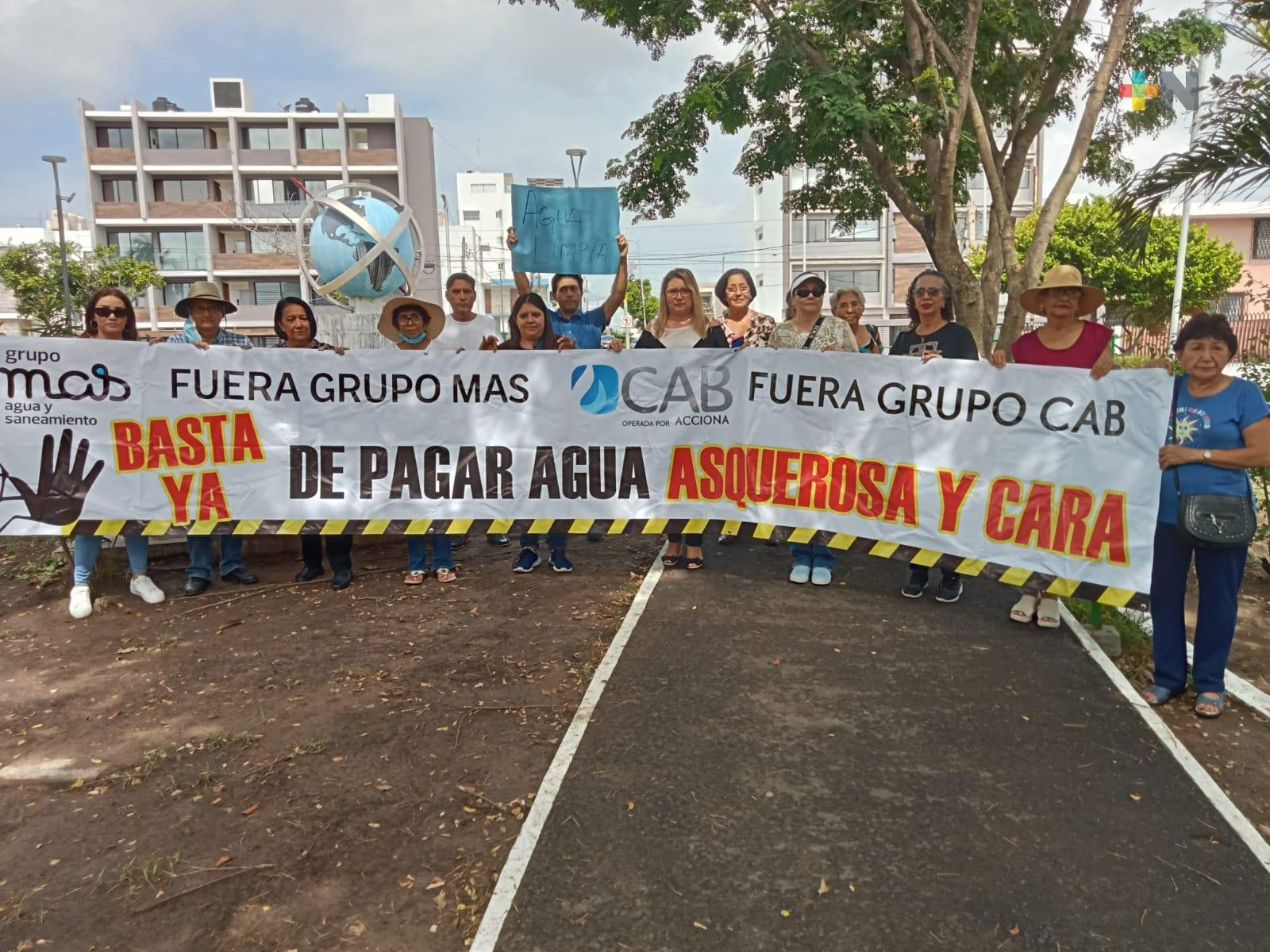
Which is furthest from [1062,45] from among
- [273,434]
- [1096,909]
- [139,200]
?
[139,200]

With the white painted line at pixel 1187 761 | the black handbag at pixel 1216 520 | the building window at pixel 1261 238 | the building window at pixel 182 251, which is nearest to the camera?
the white painted line at pixel 1187 761

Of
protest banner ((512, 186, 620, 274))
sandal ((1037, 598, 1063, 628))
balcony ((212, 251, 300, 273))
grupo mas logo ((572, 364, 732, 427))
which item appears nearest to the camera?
sandal ((1037, 598, 1063, 628))

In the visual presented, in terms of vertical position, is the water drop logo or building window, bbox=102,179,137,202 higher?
building window, bbox=102,179,137,202

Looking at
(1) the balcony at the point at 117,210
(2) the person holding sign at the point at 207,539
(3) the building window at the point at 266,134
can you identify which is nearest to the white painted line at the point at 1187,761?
(2) the person holding sign at the point at 207,539

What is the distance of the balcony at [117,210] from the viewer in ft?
170

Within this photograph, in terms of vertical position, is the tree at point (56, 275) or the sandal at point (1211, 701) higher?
the tree at point (56, 275)

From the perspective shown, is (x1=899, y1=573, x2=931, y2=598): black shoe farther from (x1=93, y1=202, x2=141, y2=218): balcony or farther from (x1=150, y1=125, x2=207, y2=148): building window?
(x1=150, y1=125, x2=207, y2=148): building window

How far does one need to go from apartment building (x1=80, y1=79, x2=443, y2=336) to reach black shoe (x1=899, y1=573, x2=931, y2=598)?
51.4m

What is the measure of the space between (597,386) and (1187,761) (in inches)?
155

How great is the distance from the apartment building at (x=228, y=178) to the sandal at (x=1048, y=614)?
5217cm

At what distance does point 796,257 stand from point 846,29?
47.6 metres

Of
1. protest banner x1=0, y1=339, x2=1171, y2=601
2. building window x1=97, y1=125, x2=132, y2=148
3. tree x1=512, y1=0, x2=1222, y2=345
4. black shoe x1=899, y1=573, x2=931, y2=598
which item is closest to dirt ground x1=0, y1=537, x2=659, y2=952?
protest banner x1=0, y1=339, x2=1171, y2=601

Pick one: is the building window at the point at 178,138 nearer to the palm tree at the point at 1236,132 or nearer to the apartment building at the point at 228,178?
the apartment building at the point at 228,178

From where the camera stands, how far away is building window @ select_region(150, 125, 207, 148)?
54.5 metres
